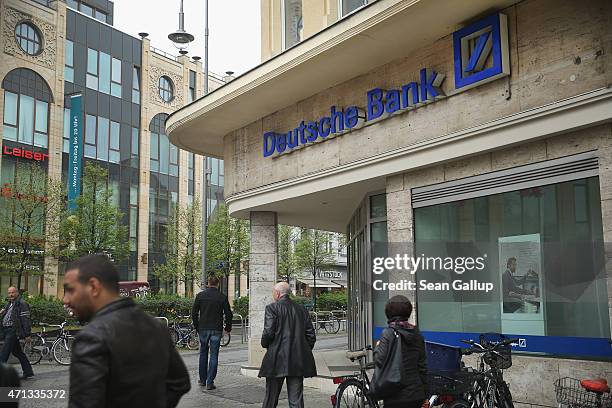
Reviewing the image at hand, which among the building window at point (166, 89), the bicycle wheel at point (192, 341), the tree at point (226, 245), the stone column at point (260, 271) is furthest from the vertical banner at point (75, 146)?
the stone column at point (260, 271)

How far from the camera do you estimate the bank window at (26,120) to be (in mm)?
37281

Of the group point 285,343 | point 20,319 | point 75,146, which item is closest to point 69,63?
point 75,146

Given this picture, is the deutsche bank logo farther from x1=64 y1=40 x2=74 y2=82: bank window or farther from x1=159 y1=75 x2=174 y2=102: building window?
x1=159 y1=75 x2=174 y2=102: building window

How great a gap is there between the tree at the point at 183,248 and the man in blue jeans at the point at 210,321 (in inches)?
1163

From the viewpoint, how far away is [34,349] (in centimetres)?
1584

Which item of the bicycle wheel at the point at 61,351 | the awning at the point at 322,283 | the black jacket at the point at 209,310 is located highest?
the awning at the point at 322,283

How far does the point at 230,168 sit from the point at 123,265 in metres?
30.7

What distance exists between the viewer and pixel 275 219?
14312 mm

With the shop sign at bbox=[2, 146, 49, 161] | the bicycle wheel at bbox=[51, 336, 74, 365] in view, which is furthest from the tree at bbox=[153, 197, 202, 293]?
the bicycle wheel at bbox=[51, 336, 74, 365]

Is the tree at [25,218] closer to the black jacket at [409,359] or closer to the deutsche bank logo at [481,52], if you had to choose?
the deutsche bank logo at [481,52]

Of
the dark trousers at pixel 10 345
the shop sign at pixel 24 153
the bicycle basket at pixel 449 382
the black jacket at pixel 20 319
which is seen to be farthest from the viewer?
the shop sign at pixel 24 153

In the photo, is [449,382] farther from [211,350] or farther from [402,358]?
[211,350]

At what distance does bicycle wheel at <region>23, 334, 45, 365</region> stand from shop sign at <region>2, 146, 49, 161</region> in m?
23.9

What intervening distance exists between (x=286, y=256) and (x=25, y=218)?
18944mm
